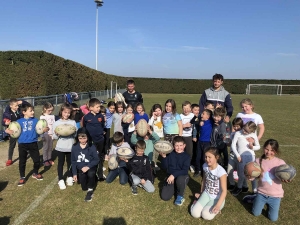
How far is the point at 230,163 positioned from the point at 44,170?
439 centimetres

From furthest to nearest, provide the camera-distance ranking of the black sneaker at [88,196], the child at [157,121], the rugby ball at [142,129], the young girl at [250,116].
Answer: the child at [157,121] → the rugby ball at [142,129] → the young girl at [250,116] → the black sneaker at [88,196]

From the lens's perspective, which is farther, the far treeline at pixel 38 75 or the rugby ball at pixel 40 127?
the far treeline at pixel 38 75

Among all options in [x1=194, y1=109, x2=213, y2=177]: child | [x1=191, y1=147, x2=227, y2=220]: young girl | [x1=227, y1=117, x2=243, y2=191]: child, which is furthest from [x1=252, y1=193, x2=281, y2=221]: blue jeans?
[x1=194, y1=109, x2=213, y2=177]: child

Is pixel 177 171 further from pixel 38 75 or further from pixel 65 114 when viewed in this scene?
pixel 38 75

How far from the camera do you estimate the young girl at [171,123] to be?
5.45 m

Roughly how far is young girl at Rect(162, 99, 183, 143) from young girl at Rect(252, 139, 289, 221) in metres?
2.06

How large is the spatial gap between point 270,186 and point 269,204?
1.00ft

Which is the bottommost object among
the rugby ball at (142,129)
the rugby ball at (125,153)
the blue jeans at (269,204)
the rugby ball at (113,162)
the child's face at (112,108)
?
the blue jeans at (269,204)

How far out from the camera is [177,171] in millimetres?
4438

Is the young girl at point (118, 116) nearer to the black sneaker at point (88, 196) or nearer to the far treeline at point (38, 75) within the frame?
the black sneaker at point (88, 196)

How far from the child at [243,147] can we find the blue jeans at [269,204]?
2.35 feet

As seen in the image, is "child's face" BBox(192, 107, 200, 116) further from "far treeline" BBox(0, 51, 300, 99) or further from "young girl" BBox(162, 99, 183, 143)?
"far treeline" BBox(0, 51, 300, 99)

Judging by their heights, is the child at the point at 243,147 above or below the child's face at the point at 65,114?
below

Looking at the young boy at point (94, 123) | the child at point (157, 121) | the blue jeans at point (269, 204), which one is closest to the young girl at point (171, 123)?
the child at point (157, 121)
